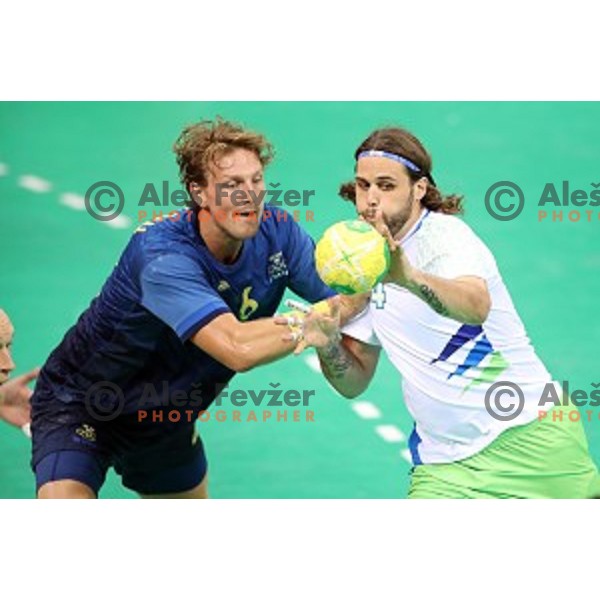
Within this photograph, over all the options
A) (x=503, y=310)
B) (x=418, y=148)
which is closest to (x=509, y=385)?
(x=503, y=310)

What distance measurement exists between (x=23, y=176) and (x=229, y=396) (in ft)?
6.06

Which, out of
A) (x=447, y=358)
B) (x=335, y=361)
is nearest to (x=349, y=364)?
(x=335, y=361)

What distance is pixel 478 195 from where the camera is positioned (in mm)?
10141

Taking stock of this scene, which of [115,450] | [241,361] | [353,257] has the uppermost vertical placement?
[353,257]

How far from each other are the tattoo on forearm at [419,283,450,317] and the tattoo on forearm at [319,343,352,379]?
66 cm

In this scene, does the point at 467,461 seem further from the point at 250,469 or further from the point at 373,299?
the point at 250,469

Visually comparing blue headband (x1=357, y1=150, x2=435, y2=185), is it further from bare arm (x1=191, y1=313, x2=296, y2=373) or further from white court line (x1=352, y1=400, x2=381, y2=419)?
white court line (x1=352, y1=400, x2=381, y2=419)

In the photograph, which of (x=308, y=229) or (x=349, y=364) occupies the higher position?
(x=308, y=229)

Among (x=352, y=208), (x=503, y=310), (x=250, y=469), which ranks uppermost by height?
(x=352, y=208)

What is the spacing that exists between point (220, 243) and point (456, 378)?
1.23 meters

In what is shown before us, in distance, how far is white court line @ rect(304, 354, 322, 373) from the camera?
10250 mm

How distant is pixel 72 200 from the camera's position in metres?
10.8

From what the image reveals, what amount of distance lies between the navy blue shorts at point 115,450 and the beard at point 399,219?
1.33 metres

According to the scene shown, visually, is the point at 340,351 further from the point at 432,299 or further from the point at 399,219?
the point at 432,299
